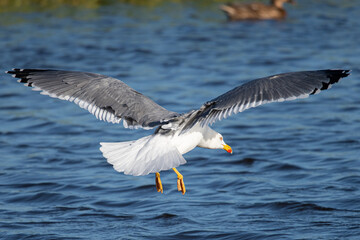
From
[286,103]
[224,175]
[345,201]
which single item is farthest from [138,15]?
[345,201]

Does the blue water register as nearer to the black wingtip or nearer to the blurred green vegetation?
the blurred green vegetation

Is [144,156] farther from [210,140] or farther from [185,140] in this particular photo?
[210,140]

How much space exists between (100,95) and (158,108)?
0.61 meters

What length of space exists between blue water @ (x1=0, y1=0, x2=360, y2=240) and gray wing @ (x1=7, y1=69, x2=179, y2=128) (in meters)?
1.19

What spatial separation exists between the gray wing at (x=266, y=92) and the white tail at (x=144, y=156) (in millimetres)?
306

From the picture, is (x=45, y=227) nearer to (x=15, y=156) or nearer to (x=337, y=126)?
(x=15, y=156)

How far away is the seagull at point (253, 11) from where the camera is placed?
17.8 metres

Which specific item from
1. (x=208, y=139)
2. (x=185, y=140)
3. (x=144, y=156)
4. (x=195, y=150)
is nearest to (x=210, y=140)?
(x=208, y=139)

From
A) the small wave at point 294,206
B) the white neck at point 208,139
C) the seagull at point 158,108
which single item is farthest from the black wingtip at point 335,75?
the small wave at point 294,206

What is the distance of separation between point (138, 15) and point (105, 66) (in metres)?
5.14

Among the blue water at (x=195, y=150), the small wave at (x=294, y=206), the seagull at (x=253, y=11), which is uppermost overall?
the seagull at (x=253, y=11)

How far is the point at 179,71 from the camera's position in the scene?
13.5 m

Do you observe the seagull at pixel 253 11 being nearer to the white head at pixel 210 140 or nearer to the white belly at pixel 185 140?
the white head at pixel 210 140

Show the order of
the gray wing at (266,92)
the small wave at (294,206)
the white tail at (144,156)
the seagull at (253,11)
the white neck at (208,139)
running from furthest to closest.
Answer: the seagull at (253,11), the small wave at (294,206), the white neck at (208,139), the gray wing at (266,92), the white tail at (144,156)
